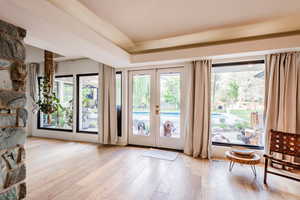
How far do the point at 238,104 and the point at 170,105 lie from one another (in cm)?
155

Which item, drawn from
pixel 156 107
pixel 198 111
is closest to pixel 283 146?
pixel 198 111

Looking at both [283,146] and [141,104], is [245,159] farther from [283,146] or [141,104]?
[141,104]

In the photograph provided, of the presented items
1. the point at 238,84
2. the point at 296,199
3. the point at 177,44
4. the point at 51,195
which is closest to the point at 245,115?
the point at 238,84

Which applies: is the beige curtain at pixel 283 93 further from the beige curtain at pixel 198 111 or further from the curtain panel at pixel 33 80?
the curtain panel at pixel 33 80

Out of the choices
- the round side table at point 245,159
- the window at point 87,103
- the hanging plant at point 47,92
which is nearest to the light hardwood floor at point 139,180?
the round side table at point 245,159

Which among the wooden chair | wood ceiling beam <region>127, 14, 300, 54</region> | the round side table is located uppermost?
wood ceiling beam <region>127, 14, 300, 54</region>

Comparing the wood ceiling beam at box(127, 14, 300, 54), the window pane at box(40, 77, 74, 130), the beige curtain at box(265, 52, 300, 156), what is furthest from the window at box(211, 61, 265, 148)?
the window pane at box(40, 77, 74, 130)

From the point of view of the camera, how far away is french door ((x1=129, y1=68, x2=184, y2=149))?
3.79m

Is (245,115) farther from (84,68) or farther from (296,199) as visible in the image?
(84,68)

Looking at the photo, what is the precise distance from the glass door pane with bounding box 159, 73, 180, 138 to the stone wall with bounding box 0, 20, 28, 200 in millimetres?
2805

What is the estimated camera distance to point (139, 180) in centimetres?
236

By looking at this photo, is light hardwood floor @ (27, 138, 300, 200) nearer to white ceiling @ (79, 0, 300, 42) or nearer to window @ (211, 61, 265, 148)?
window @ (211, 61, 265, 148)

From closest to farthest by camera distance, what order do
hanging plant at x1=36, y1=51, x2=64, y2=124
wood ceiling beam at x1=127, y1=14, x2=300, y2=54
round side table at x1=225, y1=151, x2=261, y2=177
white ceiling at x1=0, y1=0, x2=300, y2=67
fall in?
white ceiling at x1=0, y1=0, x2=300, y2=67 → round side table at x1=225, y1=151, x2=261, y2=177 → wood ceiling beam at x1=127, y1=14, x2=300, y2=54 → hanging plant at x1=36, y1=51, x2=64, y2=124

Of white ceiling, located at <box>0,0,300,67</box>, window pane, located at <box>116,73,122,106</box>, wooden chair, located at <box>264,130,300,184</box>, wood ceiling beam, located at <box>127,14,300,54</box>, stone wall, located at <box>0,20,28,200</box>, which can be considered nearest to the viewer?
stone wall, located at <box>0,20,28,200</box>
